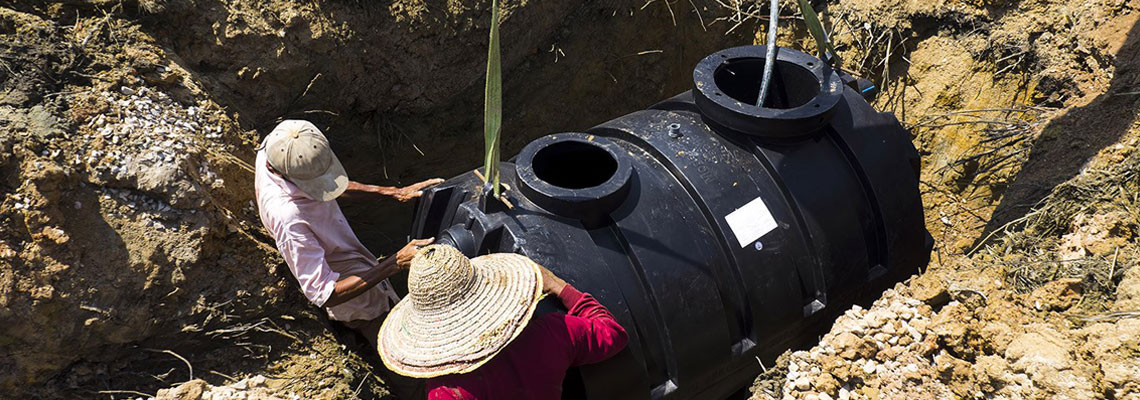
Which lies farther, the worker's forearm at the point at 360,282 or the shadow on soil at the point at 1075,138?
the shadow on soil at the point at 1075,138

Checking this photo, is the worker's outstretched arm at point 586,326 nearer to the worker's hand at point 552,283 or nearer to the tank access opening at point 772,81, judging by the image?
the worker's hand at point 552,283

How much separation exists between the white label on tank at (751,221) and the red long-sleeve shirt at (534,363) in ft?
2.75

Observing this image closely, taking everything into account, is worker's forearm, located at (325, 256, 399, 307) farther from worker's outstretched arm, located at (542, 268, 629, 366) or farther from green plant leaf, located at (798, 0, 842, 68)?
green plant leaf, located at (798, 0, 842, 68)

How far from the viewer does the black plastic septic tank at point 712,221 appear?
3.11m

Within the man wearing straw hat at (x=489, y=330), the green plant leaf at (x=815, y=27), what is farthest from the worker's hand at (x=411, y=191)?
the green plant leaf at (x=815, y=27)

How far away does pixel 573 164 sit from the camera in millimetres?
3592

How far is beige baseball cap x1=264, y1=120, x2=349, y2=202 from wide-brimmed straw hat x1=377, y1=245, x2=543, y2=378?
90 centimetres

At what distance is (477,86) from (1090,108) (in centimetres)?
355

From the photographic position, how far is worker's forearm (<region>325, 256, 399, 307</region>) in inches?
130

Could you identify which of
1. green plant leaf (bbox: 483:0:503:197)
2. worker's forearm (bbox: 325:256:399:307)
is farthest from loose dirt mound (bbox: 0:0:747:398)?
green plant leaf (bbox: 483:0:503:197)

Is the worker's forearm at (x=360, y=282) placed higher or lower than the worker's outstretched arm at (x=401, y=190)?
lower

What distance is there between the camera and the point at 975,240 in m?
4.21

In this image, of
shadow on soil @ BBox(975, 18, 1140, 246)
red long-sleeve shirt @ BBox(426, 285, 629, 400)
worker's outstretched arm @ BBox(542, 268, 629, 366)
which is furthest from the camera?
shadow on soil @ BBox(975, 18, 1140, 246)

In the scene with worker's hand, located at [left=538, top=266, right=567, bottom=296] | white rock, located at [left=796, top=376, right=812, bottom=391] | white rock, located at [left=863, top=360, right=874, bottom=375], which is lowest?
white rock, located at [left=796, top=376, right=812, bottom=391]
